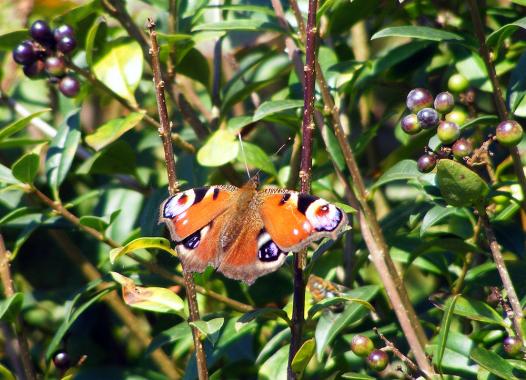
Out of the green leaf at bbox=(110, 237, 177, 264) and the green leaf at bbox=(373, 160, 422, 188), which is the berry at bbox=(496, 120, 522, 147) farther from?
the green leaf at bbox=(110, 237, 177, 264)

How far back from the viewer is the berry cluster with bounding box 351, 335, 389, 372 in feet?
4.60

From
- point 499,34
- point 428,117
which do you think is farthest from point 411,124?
point 499,34

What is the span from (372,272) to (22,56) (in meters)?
1.05

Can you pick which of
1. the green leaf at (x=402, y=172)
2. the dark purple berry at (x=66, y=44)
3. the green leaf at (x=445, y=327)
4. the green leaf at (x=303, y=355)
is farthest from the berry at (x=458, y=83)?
the dark purple berry at (x=66, y=44)

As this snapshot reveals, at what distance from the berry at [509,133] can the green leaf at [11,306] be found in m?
0.98

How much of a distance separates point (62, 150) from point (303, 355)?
84 centimetres

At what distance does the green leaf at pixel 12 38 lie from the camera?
1.84m

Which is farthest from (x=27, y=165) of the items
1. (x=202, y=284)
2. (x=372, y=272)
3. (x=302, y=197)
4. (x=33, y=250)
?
(x=372, y=272)

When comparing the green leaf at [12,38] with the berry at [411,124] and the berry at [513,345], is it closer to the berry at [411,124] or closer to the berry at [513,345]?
the berry at [411,124]

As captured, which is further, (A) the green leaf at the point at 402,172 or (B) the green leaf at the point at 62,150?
(B) the green leaf at the point at 62,150

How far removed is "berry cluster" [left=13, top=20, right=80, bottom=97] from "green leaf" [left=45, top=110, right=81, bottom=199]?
8 centimetres

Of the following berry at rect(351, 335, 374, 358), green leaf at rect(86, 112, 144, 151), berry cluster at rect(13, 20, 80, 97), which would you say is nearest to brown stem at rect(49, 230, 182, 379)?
green leaf at rect(86, 112, 144, 151)

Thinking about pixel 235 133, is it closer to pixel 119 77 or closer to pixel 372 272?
pixel 119 77

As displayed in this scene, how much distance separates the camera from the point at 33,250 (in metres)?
2.43
